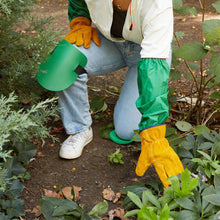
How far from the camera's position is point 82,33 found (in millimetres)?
2229

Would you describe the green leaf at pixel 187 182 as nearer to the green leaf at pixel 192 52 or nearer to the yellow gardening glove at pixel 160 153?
the yellow gardening glove at pixel 160 153

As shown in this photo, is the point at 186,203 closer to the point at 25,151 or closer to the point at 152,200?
the point at 152,200

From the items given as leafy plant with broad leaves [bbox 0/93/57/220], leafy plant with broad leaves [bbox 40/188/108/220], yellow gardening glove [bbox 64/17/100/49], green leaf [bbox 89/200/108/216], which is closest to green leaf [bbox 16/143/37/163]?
leafy plant with broad leaves [bbox 0/93/57/220]

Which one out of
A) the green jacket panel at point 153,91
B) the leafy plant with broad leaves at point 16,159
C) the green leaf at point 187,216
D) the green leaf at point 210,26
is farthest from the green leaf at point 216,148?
the leafy plant with broad leaves at point 16,159

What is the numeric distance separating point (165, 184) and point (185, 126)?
696 millimetres

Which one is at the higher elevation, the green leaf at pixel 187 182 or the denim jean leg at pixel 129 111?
the green leaf at pixel 187 182

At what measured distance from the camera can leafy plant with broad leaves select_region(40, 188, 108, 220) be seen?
1.58 metres

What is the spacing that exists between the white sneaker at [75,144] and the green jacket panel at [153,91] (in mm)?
695

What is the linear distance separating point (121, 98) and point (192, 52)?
715mm

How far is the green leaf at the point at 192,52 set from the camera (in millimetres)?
1883

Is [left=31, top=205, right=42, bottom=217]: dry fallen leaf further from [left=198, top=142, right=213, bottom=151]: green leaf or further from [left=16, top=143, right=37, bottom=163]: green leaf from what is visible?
[left=198, top=142, right=213, bottom=151]: green leaf

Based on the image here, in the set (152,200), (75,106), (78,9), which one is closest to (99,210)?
(152,200)

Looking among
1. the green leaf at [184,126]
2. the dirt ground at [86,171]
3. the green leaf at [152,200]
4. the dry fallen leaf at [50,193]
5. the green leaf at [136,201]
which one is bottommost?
the dirt ground at [86,171]

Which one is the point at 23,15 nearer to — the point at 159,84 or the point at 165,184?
the point at 159,84
